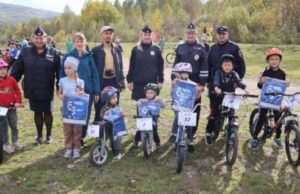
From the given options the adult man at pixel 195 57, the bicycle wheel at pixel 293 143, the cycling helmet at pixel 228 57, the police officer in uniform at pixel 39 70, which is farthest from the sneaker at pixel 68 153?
the bicycle wheel at pixel 293 143

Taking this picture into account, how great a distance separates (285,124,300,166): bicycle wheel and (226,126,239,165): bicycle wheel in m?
0.85

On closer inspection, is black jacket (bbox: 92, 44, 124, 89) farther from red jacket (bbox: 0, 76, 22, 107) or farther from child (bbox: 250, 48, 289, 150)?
child (bbox: 250, 48, 289, 150)

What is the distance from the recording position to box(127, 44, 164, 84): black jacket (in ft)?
22.0

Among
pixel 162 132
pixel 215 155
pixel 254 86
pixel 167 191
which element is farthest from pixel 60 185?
pixel 254 86

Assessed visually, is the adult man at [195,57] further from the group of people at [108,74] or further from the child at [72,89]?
the child at [72,89]

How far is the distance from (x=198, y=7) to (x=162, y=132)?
243ft

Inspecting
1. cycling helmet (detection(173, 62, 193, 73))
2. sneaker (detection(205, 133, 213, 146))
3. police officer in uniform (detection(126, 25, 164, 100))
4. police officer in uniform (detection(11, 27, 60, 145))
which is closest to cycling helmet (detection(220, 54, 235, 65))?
cycling helmet (detection(173, 62, 193, 73))

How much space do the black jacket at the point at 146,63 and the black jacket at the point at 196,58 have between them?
16.1 inches

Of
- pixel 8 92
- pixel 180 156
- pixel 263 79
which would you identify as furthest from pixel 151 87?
pixel 8 92

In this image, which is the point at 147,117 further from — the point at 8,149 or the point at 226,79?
the point at 8,149

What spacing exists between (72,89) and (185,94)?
1676 millimetres

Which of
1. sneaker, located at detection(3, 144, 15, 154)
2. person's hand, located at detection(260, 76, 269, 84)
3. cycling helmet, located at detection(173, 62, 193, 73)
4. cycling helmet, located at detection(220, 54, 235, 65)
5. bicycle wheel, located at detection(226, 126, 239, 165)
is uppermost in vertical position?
cycling helmet, located at detection(220, 54, 235, 65)

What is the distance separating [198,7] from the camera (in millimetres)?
79625

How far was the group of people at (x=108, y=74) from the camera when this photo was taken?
6371 millimetres
